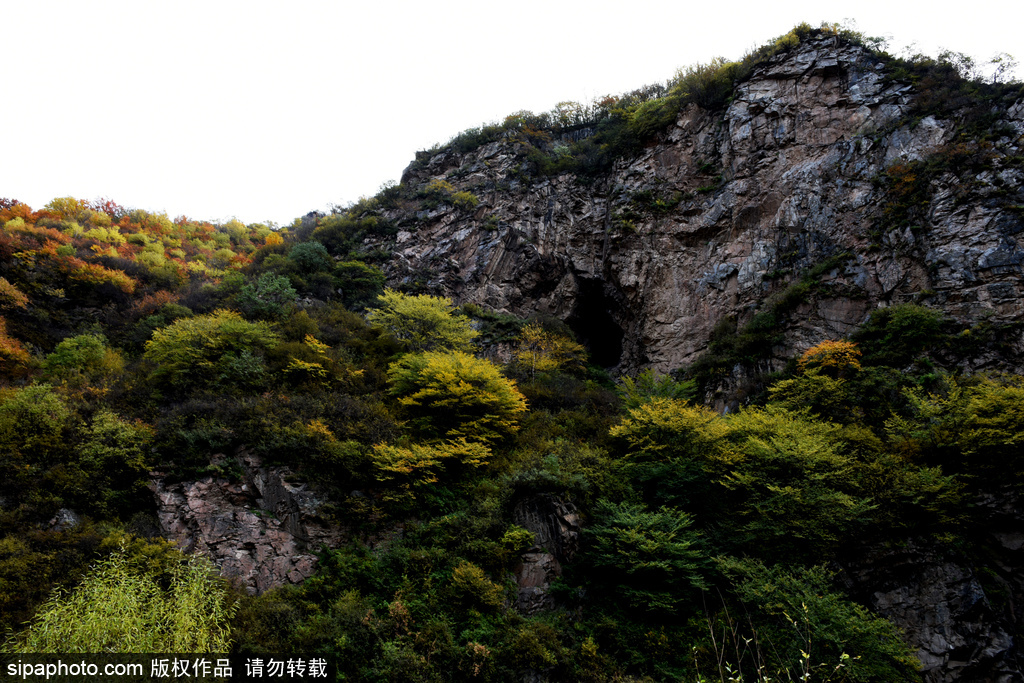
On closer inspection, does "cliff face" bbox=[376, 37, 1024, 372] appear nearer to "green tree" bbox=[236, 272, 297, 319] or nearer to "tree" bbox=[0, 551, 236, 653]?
"green tree" bbox=[236, 272, 297, 319]

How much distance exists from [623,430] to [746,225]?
47.5 feet

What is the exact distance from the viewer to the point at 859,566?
906 centimetres

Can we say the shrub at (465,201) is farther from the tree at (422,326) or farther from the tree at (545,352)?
the tree at (545,352)

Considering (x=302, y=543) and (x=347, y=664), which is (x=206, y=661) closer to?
(x=347, y=664)

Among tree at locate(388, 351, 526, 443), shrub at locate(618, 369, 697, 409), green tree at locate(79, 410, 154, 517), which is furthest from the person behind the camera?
shrub at locate(618, 369, 697, 409)

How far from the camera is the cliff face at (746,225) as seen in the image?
1484 cm

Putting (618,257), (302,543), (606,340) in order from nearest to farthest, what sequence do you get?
(302,543), (618,257), (606,340)

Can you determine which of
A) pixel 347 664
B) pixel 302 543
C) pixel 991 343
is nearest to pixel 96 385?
pixel 302 543

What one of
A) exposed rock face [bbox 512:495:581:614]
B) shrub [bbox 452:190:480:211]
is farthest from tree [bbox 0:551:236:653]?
shrub [bbox 452:190:480:211]

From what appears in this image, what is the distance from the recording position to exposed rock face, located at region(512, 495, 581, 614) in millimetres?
9177

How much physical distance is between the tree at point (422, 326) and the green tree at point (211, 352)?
500 cm

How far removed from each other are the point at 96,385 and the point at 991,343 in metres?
26.8

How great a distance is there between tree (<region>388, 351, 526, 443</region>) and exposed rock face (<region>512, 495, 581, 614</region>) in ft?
9.90

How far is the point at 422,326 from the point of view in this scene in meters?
19.2
